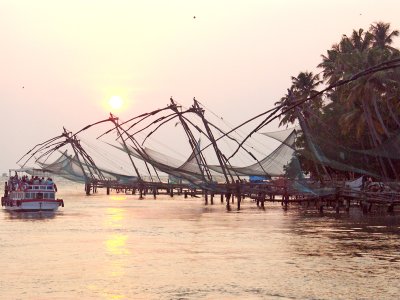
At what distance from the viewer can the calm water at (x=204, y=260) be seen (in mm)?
19141

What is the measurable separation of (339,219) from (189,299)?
90.2ft

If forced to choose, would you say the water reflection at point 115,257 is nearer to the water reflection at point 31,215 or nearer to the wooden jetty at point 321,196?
the water reflection at point 31,215

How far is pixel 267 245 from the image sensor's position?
1178 inches

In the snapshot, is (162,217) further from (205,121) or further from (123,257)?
(123,257)

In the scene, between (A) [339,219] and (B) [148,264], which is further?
(A) [339,219]

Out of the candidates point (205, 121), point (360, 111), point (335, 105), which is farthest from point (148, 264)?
point (335, 105)

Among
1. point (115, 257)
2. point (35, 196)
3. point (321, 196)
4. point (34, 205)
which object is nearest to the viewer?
point (115, 257)

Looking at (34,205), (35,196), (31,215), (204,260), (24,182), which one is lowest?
(204,260)

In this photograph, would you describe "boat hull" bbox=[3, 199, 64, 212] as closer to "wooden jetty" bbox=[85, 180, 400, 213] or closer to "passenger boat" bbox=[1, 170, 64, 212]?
"passenger boat" bbox=[1, 170, 64, 212]

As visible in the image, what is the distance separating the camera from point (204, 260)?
25109 millimetres

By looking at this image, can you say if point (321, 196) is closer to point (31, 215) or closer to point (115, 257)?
point (31, 215)

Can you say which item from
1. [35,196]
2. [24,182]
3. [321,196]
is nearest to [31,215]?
[35,196]

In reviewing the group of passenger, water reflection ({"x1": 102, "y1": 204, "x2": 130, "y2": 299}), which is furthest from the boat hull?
water reflection ({"x1": 102, "y1": 204, "x2": 130, "y2": 299})

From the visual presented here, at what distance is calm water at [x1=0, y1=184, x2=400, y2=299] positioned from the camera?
19.1 meters
